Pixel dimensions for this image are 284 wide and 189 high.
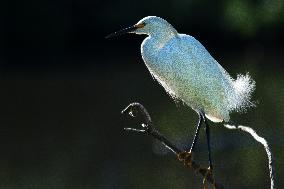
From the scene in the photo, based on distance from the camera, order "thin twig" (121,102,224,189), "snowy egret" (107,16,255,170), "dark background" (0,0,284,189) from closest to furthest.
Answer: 1. "thin twig" (121,102,224,189)
2. "snowy egret" (107,16,255,170)
3. "dark background" (0,0,284,189)

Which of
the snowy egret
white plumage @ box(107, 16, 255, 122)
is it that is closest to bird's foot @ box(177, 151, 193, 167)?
the snowy egret

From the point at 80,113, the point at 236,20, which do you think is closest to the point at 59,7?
the point at 236,20

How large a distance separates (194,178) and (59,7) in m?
9.33

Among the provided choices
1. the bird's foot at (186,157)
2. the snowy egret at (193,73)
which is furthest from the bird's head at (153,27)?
the bird's foot at (186,157)

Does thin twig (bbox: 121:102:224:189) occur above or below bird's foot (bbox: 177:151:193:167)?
above

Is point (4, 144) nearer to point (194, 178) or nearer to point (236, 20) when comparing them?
point (194, 178)

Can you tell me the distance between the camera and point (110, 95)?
37.9 ft

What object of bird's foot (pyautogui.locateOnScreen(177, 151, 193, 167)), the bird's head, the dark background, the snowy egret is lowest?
the dark background

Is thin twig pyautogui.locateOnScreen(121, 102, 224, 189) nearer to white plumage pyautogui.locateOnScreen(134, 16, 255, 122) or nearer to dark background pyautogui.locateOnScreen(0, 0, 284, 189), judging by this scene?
white plumage pyautogui.locateOnScreen(134, 16, 255, 122)

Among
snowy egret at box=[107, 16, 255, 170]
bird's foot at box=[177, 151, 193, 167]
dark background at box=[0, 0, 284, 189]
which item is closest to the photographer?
bird's foot at box=[177, 151, 193, 167]

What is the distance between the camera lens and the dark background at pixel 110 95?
7934mm

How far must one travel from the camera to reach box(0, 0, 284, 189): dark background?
793 cm

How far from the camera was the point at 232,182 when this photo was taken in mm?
7309

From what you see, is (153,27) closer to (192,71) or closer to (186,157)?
(192,71)
